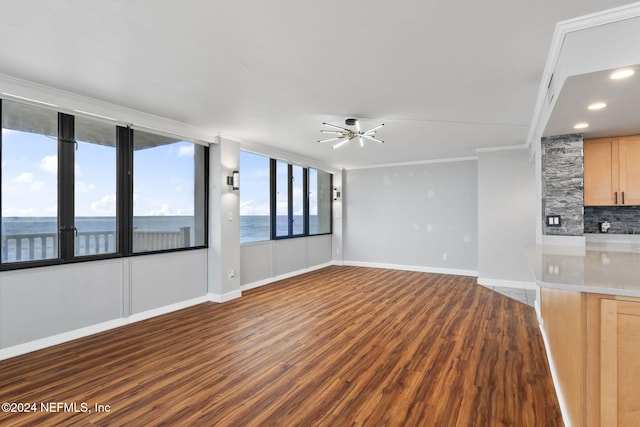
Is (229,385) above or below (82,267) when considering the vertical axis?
below

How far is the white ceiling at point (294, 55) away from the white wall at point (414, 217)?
3.02m

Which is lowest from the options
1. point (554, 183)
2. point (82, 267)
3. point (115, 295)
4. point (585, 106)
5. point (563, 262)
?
point (115, 295)

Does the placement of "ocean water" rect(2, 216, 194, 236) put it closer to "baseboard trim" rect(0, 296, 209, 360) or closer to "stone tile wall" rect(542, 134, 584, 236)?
"baseboard trim" rect(0, 296, 209, 360)

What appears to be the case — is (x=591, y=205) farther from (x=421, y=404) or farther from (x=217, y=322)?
(x=217, y=322)

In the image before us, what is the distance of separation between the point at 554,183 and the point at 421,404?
2.93 meters

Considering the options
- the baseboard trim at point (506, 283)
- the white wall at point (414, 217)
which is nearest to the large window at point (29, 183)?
the white wall at point (414, 217)

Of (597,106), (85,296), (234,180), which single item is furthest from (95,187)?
(597,106)

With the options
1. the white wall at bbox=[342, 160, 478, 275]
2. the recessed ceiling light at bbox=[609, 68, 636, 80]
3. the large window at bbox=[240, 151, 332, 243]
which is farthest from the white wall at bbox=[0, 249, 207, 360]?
the recessed ceiling light at bbox=[609, 68, 636, 80]

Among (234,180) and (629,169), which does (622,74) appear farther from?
(234,180)

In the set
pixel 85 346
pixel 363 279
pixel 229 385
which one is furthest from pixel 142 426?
pixel 363 279

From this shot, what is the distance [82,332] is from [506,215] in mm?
6657

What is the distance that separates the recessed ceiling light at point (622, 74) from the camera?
198 cm

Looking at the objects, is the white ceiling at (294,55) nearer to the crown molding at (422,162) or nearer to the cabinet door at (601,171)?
the cabinet door at (601,171)

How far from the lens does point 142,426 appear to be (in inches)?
80.4
